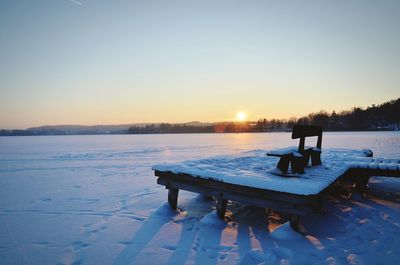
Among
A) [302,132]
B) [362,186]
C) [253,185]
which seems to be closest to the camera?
[253,185]

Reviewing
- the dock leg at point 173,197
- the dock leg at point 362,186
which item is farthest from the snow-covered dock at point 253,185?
the dock leg at point 362,186

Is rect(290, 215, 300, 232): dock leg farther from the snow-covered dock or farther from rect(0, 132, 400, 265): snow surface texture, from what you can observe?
rect(0, 132, 400, 265): snow surface texture

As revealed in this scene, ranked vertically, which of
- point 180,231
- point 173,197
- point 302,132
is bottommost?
point 180,231

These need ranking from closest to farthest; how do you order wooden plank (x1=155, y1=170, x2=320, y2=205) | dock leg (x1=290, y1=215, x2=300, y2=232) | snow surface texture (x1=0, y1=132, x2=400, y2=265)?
snow surface texture (x1=0, y1=132, x2=400, y2=265) → wooden plank (x1=155, y1=170, x2=320, y2=205) → dock leg (x1=290, y1=215, x2=300, y2=232)

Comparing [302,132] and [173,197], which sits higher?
[302,132]

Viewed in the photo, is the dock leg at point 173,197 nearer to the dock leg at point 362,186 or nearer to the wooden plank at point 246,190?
the wooden plank at point 246,190

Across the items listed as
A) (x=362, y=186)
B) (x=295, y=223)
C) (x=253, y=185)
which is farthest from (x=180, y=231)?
(x=362, y=186)

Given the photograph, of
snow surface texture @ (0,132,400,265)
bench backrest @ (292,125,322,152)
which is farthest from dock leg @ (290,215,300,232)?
bench backrest @ (292,125,322,152)

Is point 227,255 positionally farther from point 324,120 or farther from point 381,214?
point 324,120

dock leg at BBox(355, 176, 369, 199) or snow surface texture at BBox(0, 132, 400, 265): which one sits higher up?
dock leg at BBox(355, 176, 369, 199)

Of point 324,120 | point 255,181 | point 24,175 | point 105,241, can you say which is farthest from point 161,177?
point 324,120

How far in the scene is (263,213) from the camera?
19.5 feet

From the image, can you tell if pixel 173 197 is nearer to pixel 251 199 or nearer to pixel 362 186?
pixel 251 199

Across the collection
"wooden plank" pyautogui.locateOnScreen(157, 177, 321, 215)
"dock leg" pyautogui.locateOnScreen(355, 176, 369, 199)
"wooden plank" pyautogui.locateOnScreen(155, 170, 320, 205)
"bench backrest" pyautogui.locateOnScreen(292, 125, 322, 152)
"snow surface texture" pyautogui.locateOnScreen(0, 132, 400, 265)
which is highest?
"bench backrest" pyautogui.locateOnScreen(292, 125, 322, 152)
